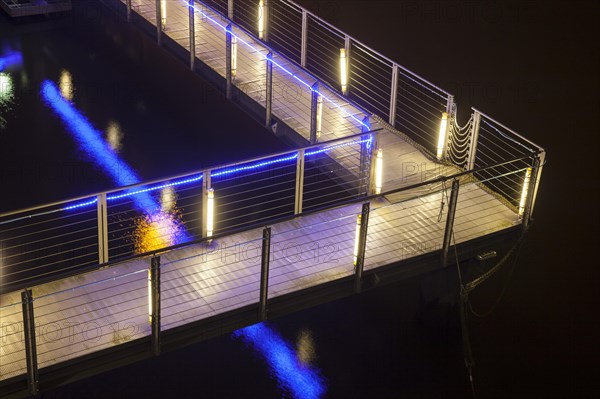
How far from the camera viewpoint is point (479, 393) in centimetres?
566

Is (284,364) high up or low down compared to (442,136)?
down

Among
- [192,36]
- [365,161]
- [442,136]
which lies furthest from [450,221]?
[192,36]

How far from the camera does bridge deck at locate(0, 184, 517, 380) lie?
4.58m

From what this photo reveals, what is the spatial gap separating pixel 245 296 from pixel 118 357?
61 cm

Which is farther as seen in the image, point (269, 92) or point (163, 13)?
point (163, 13)

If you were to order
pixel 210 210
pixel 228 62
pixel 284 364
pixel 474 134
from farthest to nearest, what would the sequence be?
pixel 228 62 → pixel 284 364 → pixel 474 134 → pixel 210 210

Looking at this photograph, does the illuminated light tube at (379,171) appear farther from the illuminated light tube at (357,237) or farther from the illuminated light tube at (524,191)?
the illuminated light tube at (524,191)

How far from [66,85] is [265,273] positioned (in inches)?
151

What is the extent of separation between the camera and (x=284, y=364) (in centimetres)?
584

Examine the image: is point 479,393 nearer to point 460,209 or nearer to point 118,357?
point 460,209

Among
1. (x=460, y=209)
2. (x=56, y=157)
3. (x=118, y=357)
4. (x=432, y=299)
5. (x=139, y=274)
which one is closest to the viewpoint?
(x=118, y=357)

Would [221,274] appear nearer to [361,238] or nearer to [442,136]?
[361,238]

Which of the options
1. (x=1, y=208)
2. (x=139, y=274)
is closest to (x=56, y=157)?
(x=1, y=208)

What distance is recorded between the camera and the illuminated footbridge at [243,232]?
461 cm
